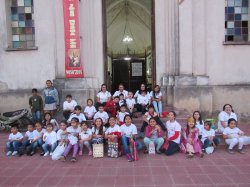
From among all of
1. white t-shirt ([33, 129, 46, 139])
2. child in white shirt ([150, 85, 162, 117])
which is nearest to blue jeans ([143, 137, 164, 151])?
child in white shirt ([150, 85, 162, 117])

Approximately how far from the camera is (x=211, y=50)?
10516mm

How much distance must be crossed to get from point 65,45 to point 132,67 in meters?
8.10

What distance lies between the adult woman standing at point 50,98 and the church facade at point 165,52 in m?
0.31

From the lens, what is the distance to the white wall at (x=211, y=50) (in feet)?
33.7

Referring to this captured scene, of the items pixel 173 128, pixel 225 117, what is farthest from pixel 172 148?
pixel 225 117

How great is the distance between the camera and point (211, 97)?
10.3 m

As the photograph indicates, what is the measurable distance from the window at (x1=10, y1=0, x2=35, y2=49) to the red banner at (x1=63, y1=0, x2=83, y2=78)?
6.09 feet

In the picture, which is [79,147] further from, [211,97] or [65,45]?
[211,97]

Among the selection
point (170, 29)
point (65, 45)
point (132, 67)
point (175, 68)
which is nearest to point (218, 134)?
point (175, 68)

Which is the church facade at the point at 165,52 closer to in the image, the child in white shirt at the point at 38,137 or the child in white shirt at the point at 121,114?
the child in white shirt at the point at 121,114

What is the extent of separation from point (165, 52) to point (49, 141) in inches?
209

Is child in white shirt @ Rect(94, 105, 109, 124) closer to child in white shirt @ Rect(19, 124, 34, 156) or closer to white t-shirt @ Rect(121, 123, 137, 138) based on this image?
white t-shirt @ Rect(121, 123, 137, 138)

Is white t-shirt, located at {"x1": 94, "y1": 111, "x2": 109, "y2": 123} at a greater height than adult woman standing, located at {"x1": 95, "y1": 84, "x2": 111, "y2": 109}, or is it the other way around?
adult woman standing, located at {"x1": 95, "y1": 84, "x2": 111, "y2": 109}

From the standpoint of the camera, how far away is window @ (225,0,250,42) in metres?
10.8
